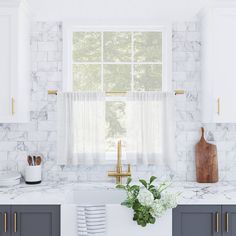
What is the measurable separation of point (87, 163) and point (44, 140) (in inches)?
18.6

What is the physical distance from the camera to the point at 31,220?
2.38m

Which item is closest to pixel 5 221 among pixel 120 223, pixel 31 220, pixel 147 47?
pixel 31 220

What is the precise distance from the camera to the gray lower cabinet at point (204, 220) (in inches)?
94.7

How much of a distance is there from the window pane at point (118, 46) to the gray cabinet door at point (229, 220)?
5.40 feet

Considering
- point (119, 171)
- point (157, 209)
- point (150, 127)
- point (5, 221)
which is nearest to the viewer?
point (157, 209)

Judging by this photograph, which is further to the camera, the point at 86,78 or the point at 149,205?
the point at 86,78

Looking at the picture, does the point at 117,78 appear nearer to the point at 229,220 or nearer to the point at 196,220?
the point at 196,220

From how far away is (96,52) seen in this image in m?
3.15

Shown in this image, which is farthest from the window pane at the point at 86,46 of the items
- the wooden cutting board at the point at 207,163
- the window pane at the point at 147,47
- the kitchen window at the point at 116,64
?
the wooden cutting board at the point at 207,163

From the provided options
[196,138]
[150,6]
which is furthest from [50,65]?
[196,138]

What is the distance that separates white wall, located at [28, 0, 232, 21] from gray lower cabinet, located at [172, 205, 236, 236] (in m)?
1.77

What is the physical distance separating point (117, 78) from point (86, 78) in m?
0.31

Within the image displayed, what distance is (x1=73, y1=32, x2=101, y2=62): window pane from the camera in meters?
3.13

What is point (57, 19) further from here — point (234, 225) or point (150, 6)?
point (234, 225)
